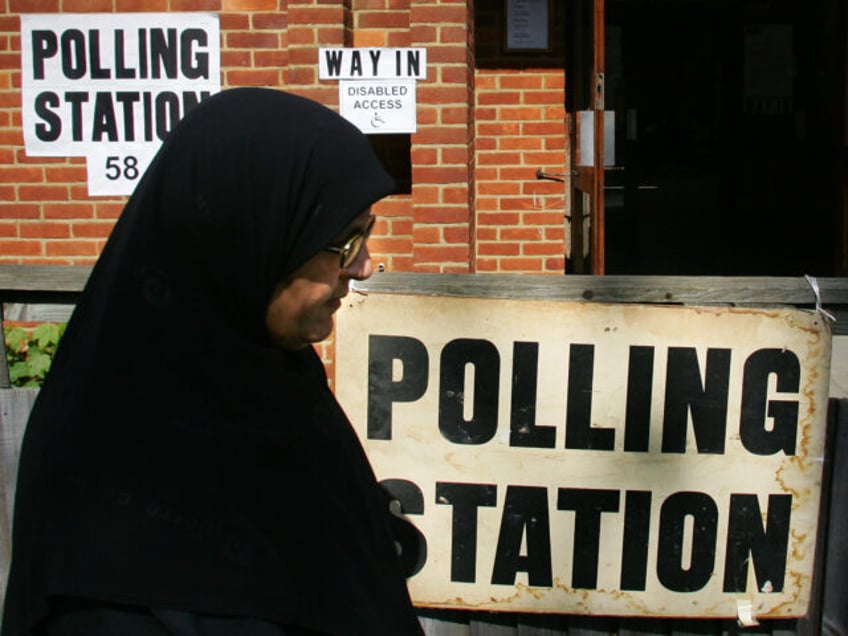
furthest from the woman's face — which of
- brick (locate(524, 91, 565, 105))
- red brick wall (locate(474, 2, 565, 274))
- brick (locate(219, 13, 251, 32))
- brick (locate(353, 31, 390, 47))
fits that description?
brick (locate(524, 91, 565, 105))

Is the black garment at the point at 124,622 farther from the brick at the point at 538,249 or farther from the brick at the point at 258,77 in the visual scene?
the brick at the point at 538,249

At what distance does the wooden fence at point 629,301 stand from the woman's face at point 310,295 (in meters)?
1.11

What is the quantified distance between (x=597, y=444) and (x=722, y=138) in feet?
30.0

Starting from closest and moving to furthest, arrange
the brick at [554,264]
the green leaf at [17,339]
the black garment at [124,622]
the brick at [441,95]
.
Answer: the black garment at [124,622] < the green leaf at [17,339] < the brick at [441,95] < the brick at [554,264]

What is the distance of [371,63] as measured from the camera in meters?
4.53

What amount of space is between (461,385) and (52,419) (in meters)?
1.35

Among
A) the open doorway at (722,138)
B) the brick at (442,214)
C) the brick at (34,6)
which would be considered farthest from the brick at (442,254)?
the open doorway at (722,138)

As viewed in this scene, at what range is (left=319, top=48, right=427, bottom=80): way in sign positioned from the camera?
4500 millimetres

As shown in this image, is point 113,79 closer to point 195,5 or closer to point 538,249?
point 195,5

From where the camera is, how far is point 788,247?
34.0 feet

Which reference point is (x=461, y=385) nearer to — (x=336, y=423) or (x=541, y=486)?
(x=541, y=486)

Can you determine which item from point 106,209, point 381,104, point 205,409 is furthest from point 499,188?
point 205,409

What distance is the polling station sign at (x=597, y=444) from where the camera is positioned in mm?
2361

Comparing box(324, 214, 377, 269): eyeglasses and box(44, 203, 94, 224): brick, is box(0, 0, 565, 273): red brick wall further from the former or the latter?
box(324, 214, 377, 269): eyeglasses
